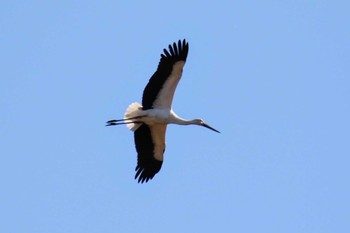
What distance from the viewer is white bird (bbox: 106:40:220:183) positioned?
3481 cm

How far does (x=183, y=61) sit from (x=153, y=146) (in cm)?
232

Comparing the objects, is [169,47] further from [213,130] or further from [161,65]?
[213,130]

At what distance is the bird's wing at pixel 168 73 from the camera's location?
34.8 meters

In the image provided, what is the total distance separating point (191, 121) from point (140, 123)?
123cm

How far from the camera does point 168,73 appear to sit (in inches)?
1371

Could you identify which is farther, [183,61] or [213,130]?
[213,130]

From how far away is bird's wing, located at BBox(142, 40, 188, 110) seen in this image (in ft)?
114

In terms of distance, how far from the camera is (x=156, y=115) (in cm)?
3534

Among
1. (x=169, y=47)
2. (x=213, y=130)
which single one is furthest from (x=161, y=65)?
(x=213, y=130)

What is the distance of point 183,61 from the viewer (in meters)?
34.8

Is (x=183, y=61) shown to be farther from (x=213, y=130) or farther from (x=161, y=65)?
(x=213, y=130)

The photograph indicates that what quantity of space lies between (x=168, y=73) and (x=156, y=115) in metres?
1.08

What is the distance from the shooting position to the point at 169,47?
34.8 m

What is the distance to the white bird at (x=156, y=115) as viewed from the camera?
34.8m
